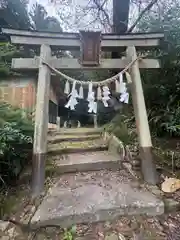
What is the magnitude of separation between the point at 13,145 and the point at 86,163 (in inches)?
54.0

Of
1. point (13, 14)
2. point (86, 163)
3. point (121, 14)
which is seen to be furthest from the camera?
point (13, 14)

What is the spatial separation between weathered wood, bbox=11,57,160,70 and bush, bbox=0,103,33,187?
950mm

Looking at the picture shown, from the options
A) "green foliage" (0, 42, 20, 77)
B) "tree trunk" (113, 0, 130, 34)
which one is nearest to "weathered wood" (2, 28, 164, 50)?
"tree trunk" (113, 0, 130, 34)

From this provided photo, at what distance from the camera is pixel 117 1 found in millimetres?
6711

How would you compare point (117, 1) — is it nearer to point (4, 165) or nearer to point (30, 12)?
point (30, 12)

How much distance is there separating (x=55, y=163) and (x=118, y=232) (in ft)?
6.37

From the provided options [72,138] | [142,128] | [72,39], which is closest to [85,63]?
[72,39]

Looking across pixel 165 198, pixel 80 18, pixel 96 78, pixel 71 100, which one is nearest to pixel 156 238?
pixel 165 198

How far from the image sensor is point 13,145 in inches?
142

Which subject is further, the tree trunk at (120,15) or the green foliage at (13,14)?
the green foliage at (13,14)

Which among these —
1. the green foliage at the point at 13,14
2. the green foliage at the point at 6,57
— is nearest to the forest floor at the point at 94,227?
the green foliage at the point at 6,57

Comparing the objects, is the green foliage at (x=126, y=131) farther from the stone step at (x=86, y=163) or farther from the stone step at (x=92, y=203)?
the stone step at (x=92, y=203)

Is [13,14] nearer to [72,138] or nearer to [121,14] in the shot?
[121,14]

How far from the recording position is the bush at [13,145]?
3289 millimetres
